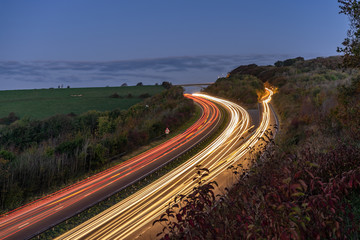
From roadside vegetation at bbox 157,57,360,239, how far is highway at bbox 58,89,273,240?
1272 millimetres

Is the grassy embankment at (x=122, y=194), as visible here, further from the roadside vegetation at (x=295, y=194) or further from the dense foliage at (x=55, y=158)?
the roadside vegetation at (x=295, y=194)

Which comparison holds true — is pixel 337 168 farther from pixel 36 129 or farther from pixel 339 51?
pixel 36 129

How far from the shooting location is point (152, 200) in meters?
15.3

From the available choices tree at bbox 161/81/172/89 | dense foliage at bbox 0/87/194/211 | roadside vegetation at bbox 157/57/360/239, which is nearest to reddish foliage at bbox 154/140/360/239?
roadside vegetation at bbox 157/57/360/239

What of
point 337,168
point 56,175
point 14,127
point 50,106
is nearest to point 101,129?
point 14,127

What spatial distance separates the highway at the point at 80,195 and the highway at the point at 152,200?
161 cm

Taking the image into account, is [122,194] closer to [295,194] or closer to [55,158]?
[55,158]

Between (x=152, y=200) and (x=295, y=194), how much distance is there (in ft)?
41.4

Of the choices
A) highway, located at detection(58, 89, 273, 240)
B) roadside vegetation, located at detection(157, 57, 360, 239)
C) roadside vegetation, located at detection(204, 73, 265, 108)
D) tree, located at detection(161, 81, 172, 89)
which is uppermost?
roadside vegetation, located at detection(157, 57, 360, 239)

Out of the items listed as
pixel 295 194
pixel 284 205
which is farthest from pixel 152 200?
pixel 295 194

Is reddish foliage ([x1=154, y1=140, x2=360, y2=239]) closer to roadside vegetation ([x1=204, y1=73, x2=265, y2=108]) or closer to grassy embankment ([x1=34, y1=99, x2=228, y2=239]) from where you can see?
grassy embankment ([x1=34, y1=99, x2=228, y2=239])

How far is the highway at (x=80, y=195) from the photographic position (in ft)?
42.9

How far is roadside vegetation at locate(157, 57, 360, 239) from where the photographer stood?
384 centimetres

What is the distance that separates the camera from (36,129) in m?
39.0
